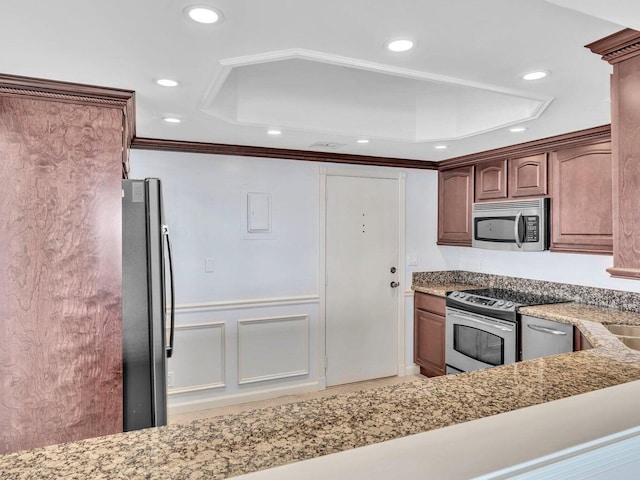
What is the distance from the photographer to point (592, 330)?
2273 millimetres

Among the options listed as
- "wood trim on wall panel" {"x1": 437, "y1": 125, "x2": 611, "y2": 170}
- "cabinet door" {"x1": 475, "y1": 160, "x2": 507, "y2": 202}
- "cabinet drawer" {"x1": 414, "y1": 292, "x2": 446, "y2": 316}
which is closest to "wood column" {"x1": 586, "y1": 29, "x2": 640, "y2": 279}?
"wood trim on wall panel" {"x1": 437, "y1": 125, "x2": 611, "y2": 170}

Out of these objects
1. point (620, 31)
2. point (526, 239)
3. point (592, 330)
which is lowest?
point (592, 330)

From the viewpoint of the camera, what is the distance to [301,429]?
1.00 m

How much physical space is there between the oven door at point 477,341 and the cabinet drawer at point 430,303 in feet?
0.45

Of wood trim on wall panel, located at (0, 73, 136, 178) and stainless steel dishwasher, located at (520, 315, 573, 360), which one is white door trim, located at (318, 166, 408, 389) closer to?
stainless steel dishwasher, located at (520, 315, 573, 360)

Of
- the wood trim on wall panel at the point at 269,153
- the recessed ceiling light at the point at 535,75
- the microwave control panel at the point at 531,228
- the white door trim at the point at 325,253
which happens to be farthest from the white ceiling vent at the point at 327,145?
the recessed ceiling light at the point at 535,75

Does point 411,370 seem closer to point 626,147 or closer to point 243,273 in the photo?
point 243,273

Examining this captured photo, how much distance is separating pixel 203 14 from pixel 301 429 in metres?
1.27

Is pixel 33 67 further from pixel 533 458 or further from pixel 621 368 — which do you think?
pixel 621 368

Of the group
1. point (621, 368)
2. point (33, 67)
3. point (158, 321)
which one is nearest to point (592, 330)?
point (621, 368)

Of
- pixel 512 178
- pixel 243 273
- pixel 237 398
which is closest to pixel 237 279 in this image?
pixel 243 273

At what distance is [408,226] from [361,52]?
283 centimetres

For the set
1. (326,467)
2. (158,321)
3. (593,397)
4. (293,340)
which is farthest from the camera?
(293,340)

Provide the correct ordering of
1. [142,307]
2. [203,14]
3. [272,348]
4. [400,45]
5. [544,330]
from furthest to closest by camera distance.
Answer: [272,348]
[544,330]
[142,307]
[400,45]
[203,14]
